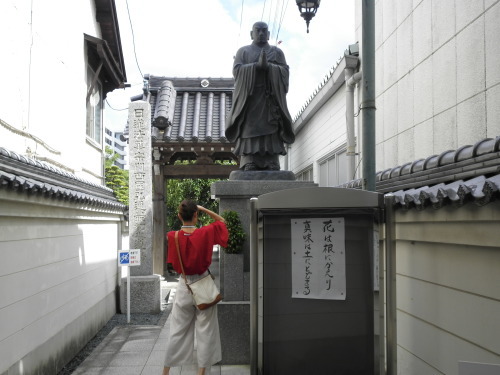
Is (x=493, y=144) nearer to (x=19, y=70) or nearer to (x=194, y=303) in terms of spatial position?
(x=194, y=303)

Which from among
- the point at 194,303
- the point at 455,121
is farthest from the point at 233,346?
the point at 455,121

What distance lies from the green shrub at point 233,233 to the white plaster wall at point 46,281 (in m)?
2.43

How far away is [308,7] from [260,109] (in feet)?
5.37

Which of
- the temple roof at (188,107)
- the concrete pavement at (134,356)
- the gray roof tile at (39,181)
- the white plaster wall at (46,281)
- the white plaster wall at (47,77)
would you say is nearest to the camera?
the gray roof tile at (39,181)

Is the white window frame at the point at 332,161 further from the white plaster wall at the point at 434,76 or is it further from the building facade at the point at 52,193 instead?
the building facade at the point at 52,193

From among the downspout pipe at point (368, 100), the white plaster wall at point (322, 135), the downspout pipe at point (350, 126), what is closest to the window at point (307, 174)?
the white plaster wall at point (322, 135)

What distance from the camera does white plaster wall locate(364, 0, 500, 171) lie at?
484cm

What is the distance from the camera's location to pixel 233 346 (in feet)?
20.7

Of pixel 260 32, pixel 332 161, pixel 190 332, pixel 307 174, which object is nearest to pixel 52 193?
pixel 190 332

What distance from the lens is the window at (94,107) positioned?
42.4ft

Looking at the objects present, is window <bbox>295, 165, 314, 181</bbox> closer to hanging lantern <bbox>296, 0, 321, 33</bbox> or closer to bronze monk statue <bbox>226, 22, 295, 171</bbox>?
bronze monk statue <bbox>226, 22, 295, 171</bbox>

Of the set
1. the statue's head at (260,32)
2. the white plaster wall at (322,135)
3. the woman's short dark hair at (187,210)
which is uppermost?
the statue's head at (260,32)

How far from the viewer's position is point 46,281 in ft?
21.4

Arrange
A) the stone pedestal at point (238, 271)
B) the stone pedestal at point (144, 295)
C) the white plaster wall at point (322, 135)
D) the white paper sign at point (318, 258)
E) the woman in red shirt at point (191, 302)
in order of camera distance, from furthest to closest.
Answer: the stone pedestal at point (144, 295) < the white plaster wall at point (322, 135) < the stone pedestal at point (238, 271) < the woman in red shirt at point (191, 302) < the white paper sign at point (318, 258)
